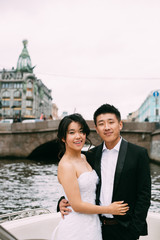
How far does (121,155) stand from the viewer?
1779 millimetres

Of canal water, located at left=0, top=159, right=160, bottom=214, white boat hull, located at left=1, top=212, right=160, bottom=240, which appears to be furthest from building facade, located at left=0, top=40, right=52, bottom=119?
white boat hull, located at left=1, top=212, right=160, bottom=240

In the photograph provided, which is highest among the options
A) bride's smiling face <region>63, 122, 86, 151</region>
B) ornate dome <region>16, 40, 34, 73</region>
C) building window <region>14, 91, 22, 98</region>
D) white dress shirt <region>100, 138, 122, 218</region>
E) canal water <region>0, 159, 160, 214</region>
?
ornate dome <region>16, 40, 34, 73</region>

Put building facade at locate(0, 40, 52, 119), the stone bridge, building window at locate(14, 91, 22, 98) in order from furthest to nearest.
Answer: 1. building window at locate(14, 91, 22, 98)
2. building facade at locate(0, 40, 52, 119)
3. the stone bridge

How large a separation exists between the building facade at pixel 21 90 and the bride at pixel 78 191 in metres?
50.1

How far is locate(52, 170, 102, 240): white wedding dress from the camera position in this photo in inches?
68.5

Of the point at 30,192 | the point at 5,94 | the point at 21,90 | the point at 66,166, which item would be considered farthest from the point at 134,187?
the point at 5,94

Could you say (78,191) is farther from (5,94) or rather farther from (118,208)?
(5,94)

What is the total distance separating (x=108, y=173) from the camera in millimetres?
1801

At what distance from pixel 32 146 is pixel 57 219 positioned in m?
15.9

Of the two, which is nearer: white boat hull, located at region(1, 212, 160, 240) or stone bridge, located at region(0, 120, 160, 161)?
white boat hull, located at region(1, 212, 160, 240)

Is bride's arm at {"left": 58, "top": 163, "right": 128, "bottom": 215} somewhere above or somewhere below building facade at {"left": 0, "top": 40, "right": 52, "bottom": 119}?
below

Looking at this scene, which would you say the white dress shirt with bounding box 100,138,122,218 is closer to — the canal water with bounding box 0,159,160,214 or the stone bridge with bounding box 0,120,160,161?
the canal water with bounding box 0,159,160,214

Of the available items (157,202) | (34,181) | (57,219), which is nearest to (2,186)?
(34,181)

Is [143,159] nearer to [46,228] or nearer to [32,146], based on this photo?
[46,228]
